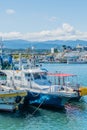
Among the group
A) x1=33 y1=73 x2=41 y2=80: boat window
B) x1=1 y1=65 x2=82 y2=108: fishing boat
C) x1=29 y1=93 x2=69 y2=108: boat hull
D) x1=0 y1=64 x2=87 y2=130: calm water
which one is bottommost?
x1=0 y1=64 x2=87 y2=130: calm water

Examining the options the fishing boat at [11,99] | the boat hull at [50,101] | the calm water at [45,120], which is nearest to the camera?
the calm water at [45,120]

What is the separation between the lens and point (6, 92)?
37.9 m

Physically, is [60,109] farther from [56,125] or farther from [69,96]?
[56,125]

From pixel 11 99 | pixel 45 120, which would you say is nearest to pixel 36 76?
pixel 11 99

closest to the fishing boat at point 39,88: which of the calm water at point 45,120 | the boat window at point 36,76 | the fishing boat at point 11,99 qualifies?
the boat window at point 36,76

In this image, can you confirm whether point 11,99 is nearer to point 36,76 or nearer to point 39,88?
point 39,88

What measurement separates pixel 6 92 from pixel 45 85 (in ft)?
22.7

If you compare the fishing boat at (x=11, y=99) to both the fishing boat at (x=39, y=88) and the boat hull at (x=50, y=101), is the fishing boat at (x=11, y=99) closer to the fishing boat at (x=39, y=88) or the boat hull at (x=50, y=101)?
the boat hull at (x=50, y=101)

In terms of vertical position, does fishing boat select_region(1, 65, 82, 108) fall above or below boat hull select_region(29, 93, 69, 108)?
above

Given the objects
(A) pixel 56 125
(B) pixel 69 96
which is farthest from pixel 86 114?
(A) pixel 56 125

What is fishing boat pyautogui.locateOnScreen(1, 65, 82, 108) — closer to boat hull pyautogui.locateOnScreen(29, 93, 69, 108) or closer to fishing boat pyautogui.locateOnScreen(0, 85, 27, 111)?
boat hull pyautogui.locateOnScreen(29, 93, 69, 108)

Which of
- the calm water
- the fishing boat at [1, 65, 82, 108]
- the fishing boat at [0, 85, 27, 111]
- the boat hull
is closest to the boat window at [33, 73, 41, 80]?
the fishing boat at [1, 65, 82, 108]

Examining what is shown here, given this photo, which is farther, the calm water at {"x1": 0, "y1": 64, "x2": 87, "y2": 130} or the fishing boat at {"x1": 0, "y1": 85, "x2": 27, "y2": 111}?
the fishing boat at {"x1": 0, "y1": 85, "x2": 27, "y2": 111}

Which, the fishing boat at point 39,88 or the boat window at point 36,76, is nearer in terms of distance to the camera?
the fishing boat at point 39,88
